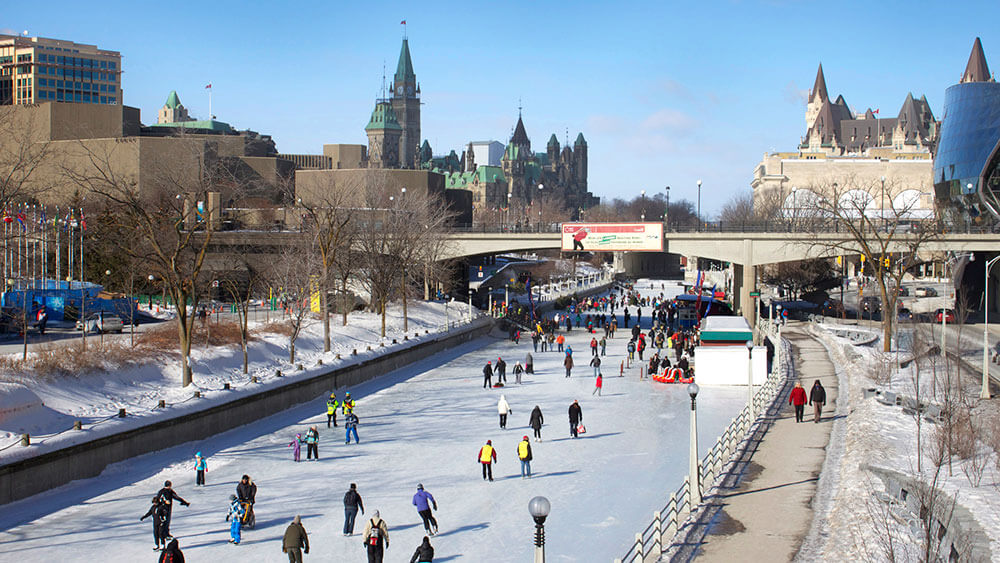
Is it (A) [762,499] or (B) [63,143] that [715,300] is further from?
(B) [63,143]

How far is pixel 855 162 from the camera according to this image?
135000 mm

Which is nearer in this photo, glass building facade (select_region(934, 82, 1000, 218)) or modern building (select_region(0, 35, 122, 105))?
glass building facade (select_region(934, 82, 1000, 218))

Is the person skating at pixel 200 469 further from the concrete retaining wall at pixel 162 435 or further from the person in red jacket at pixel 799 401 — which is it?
the person in red jacket at pixel 799 401

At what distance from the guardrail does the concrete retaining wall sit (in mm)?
11552

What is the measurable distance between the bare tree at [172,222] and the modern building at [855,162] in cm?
5842

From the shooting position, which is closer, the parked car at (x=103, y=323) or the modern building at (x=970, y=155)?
the parked car at (x=103, y=323)

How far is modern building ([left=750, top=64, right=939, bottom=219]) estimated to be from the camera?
365 feet

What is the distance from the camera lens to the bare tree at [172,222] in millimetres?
26312

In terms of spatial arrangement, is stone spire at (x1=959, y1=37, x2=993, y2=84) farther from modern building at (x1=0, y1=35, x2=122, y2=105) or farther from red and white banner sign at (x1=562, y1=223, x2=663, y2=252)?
modern building at (x1=0, y1=35, x2=122, y2=105)

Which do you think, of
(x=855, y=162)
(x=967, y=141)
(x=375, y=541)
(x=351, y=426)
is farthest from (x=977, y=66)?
(x=375, y=541)

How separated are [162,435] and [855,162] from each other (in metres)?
128

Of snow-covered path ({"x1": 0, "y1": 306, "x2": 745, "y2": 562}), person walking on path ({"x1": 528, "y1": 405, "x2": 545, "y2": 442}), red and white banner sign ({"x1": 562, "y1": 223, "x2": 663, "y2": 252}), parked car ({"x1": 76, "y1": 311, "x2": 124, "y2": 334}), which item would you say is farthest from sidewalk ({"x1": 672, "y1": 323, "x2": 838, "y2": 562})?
red and white banner sign ({"x1": 562, "y1": 223, "x2": 663, "y2": 252})

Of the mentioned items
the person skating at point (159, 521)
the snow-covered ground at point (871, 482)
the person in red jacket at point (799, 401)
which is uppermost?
the person in red jacket at point (799, 401)

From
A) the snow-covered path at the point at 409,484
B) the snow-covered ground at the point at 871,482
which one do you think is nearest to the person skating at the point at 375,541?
the snow-covered path at the point at 409,484
